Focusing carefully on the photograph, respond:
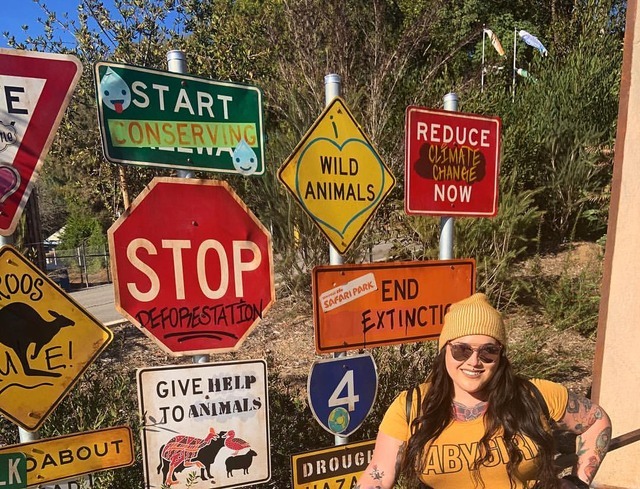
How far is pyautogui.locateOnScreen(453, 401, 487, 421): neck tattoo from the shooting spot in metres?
1.63

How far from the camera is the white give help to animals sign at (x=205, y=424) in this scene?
6.45ft

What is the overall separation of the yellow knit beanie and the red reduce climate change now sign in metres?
0.74

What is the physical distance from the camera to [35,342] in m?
1.74

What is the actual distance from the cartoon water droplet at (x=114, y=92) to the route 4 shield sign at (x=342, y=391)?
4.38 ft

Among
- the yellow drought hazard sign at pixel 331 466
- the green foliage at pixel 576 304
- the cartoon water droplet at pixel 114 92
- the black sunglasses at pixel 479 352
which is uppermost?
the cartoon water droplet at pixel 114 92

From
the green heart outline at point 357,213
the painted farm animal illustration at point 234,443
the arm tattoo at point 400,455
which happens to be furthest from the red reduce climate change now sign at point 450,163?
the painted farm animal illustration at point 234,443

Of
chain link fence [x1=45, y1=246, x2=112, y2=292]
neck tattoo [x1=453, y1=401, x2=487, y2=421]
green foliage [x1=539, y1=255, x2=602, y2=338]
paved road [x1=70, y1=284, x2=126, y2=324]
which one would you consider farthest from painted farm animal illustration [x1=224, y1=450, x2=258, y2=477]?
chain link fence [x1=45, y1=246, x2=112, y2=292]

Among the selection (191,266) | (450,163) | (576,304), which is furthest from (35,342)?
(576,304)

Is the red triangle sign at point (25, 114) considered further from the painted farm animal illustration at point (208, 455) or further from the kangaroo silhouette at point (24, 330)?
the painted farm animal illustration at point (208, 455)

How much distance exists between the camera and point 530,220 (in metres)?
7.27

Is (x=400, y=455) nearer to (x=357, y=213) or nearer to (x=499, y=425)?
(x=499, y=425)

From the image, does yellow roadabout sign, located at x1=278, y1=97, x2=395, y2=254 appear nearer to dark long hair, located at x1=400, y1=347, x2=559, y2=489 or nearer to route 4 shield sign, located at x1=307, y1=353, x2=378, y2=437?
route 4 shield sign, located at x1=307, y1=353, x2=378, y2=437

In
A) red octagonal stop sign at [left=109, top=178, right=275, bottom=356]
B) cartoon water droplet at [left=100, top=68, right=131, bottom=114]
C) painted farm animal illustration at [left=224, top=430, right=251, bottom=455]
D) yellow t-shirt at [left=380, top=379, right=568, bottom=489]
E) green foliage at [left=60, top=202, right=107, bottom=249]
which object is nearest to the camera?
yellow t-shirt at [left=380, top=379, right=568, bottom=489]

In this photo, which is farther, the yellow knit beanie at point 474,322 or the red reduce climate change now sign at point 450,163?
the red reduce climate change now sign at point 450,163
